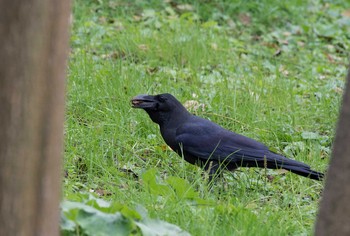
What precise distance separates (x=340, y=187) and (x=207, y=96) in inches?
152

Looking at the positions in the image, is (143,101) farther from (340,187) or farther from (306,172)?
(340,187)

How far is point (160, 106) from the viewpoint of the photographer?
5.20 m

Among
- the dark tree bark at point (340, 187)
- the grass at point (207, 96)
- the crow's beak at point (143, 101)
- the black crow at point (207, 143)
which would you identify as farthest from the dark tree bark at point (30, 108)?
the crow's beak at point (143, 101)

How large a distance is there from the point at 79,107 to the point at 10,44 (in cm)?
348

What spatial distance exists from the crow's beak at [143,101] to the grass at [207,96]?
0.90 ft

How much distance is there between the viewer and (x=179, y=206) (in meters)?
3.78

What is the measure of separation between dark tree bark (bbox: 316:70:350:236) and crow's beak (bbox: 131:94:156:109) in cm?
281

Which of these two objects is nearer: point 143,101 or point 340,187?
point 340,187

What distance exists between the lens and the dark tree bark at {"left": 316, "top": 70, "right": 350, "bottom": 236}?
2428 mm

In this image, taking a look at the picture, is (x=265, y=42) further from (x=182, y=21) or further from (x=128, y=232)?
(x=128, y=232)

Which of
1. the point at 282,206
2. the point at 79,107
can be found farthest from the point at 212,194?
the point at 79,107

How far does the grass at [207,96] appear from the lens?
4090 mm

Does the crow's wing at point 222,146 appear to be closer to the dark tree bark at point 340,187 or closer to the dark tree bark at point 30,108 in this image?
the dark tree bark at point 340,187

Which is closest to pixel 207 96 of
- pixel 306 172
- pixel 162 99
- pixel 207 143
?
pixel 162 99
